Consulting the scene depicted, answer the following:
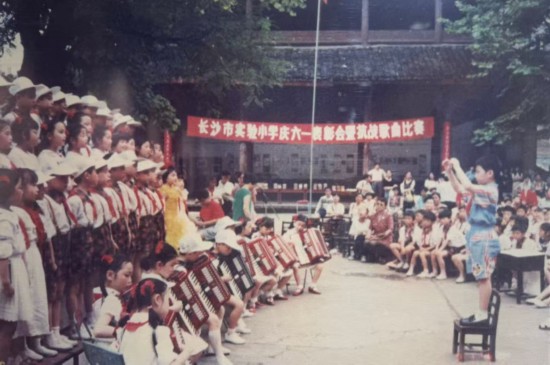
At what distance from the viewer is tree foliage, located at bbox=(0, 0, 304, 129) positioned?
3.98 metres

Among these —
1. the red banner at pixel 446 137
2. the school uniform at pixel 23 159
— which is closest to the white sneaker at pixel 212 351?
the school uniform at pixel 23 159

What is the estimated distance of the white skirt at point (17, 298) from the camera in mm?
3178

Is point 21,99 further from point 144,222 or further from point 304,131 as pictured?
point 304,131

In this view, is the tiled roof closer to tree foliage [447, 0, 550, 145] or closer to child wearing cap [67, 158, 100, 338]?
tree foliage [447, 0, 550, 145]

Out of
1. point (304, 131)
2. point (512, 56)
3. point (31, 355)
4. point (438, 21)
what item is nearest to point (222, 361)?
point (31, 355)

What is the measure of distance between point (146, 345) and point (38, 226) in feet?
3.79

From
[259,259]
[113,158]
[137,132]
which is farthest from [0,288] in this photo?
[259,259]

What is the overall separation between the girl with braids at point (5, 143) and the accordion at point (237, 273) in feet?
5.72

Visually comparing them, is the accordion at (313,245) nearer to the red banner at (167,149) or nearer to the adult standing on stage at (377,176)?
the adult standing on stage at (377,176)

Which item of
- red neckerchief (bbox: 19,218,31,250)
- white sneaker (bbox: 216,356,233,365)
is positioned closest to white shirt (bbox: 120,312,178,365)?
red neckerchief (bbox: 19,218,31,250)

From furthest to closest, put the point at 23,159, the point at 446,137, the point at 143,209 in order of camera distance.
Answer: the point at 446,137, the point at 143,209, the point at 23,159

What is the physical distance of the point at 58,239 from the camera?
3770 mm

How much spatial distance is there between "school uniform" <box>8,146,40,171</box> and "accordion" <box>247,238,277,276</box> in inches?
84.9

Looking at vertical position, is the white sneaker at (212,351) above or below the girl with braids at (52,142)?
below
